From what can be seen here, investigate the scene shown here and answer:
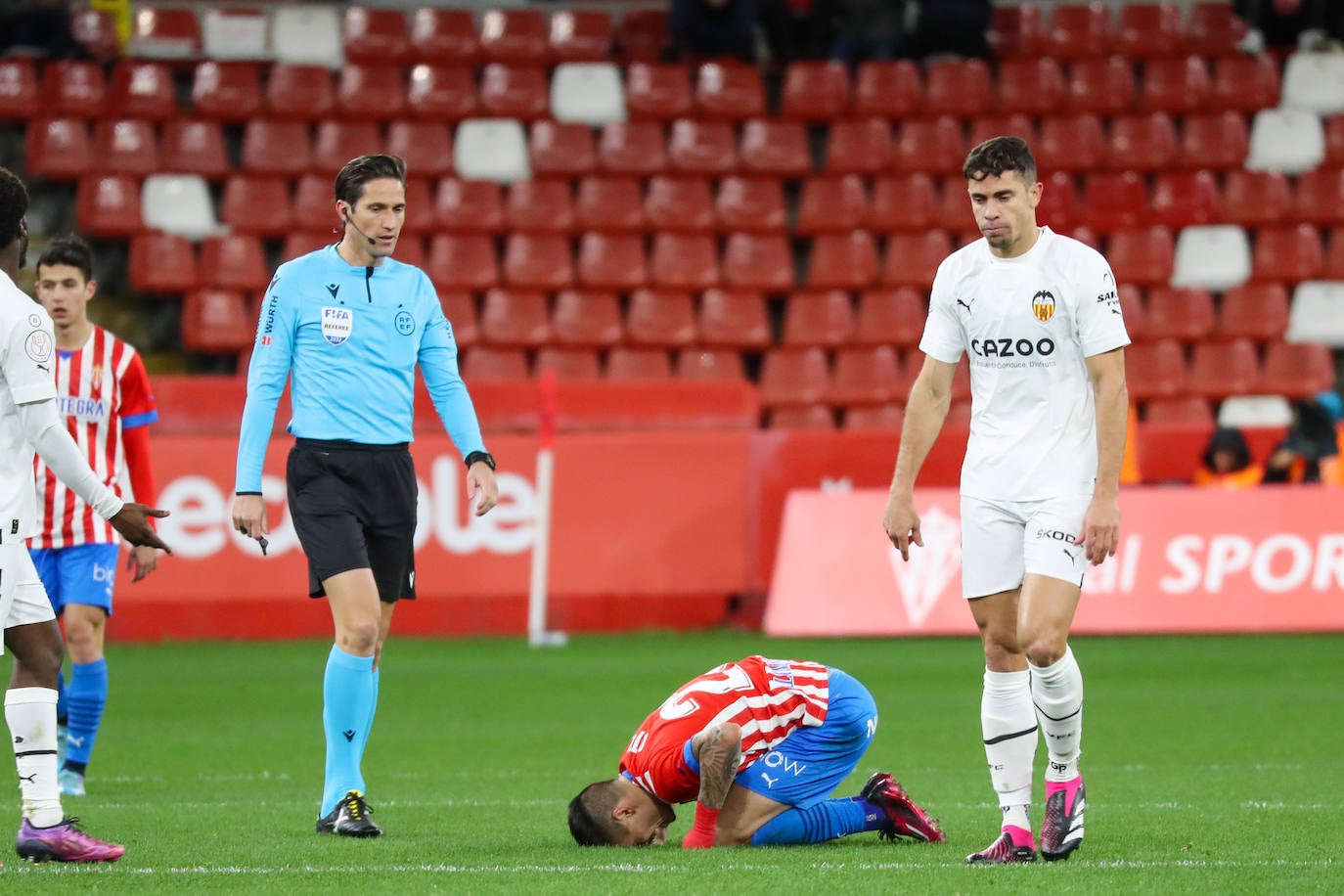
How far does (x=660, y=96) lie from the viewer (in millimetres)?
18750

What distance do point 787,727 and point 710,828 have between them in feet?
1.39

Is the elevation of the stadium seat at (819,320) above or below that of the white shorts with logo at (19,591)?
above

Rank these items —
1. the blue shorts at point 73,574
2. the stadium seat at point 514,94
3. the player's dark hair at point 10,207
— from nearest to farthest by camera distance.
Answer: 1. the player's dark hair at point 10,207
2. the blue shorts at point 73,574
3. the stadium seat at point 514,94

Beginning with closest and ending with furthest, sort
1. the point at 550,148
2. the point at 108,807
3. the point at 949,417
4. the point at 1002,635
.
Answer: the point at 1002,635 < the point at 108,807 < the point at 949,417 < the point at 550,148

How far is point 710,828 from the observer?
609 centimetres

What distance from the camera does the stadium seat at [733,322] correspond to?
55.7 ft

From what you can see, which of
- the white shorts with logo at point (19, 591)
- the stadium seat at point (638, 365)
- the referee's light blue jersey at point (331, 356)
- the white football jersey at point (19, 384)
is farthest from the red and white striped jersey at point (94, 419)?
the stadium seat at point (638, 365)

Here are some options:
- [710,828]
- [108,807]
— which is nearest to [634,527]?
[108,807]

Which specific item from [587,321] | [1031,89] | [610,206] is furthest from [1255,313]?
[587,321]

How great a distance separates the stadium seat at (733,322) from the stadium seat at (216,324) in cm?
395

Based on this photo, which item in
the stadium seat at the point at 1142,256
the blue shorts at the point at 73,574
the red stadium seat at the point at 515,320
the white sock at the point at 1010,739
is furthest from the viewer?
the stadium seat at the point at 1142,256

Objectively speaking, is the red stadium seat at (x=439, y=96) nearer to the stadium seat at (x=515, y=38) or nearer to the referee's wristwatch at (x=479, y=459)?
the stadium seat at (x=515, y=38)

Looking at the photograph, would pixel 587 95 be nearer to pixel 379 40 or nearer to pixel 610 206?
pixel 610 206

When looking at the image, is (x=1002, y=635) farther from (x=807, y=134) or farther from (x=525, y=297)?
(x=807, y=134)
